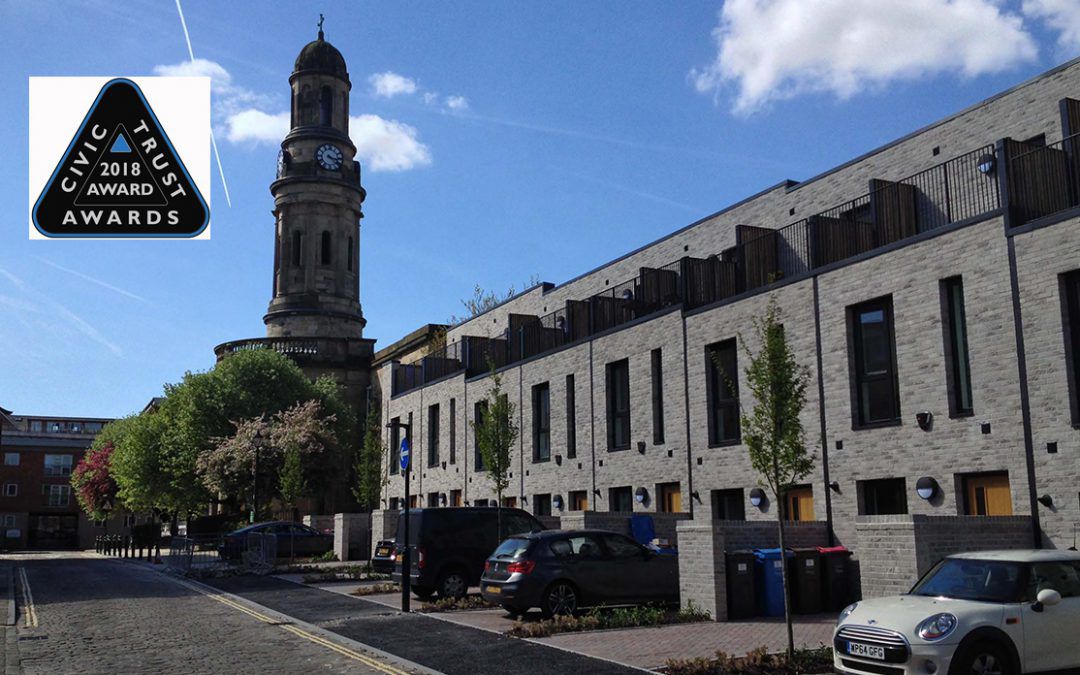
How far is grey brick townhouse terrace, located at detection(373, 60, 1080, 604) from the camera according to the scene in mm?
16062

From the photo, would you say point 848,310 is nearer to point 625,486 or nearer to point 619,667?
point 625,486

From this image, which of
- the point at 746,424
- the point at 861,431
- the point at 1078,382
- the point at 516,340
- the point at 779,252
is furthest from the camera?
the point at 516,340

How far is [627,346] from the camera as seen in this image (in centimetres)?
2711

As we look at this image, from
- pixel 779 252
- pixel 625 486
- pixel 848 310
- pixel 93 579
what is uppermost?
pixel 779 252

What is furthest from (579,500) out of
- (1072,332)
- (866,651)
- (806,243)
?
(866,651)

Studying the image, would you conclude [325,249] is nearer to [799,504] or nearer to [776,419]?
[799,504]

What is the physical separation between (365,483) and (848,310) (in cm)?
2085

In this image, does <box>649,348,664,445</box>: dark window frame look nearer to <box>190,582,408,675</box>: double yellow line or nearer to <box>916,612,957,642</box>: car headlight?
<box>190,582,408,675</box>: double yellow line

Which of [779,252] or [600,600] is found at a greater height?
[779,252]

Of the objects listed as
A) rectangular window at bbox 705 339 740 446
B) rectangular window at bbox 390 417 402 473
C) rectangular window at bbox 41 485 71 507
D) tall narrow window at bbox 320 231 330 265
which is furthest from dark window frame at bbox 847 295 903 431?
rectangular window at bbox 41 485 71 507

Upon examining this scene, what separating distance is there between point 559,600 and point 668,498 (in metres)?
9.19

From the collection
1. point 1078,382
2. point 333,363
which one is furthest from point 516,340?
point 333,363

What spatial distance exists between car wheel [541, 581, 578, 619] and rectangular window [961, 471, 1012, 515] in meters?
7.08

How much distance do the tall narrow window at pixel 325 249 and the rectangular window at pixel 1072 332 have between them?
54.6 meters
